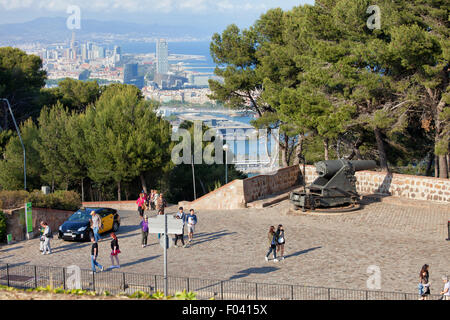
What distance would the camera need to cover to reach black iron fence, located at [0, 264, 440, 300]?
14.0 meters

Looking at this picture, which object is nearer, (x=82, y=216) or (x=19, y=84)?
(x=82, y=216)

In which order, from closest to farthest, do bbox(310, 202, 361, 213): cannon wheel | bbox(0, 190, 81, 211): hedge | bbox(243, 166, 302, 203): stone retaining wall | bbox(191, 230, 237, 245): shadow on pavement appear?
bbox(191, 230, 237, 245): shadow on pavement < bbox(0, 190, 81, 211): hedge < bbox(310, 202, 361, 213): cannon wheel < bbox(243, 166, 302, 203): stone retaining wall

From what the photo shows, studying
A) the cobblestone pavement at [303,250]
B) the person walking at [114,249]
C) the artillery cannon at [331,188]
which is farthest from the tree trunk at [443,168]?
the person walking at [114,249]

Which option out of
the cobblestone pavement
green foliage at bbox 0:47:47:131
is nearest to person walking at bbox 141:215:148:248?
the cobblestone pavement

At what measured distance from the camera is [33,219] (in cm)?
2342

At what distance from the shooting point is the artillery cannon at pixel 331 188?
2436cm

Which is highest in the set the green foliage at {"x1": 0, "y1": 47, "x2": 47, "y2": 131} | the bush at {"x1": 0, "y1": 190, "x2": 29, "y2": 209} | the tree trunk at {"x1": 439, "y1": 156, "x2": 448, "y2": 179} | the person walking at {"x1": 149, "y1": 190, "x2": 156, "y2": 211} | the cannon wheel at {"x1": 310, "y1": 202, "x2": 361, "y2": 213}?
the green foliage at {"x1": 0, "y1": 47, "x2": 47, "y2": 131}

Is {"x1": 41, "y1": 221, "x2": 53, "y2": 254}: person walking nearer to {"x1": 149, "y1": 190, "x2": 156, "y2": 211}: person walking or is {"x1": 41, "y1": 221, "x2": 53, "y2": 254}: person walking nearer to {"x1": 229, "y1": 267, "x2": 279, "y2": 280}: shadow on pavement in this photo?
{"x1": 229, "y1": 267, "x2": 279, "y2": 280}: shadow on pavement

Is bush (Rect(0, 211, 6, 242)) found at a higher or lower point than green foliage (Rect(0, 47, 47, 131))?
lower

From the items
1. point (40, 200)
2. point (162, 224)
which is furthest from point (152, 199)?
point (162, 224)

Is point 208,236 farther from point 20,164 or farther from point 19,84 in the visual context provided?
point 19,84

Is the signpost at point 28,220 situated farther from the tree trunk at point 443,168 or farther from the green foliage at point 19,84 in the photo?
the green foliage at point 19,84

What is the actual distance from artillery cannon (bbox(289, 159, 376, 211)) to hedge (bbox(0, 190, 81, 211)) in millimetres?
9848

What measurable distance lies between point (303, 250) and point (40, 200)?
463 inches
